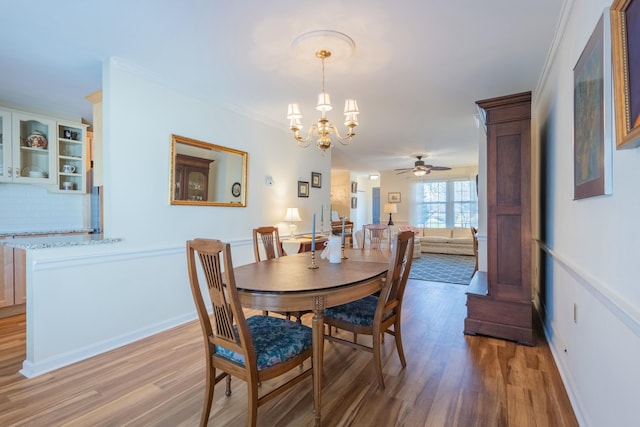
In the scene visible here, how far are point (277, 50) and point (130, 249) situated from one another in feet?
6.83

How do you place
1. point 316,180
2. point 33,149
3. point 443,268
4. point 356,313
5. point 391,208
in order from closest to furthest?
1. point 356,313
2. point 33,149
3. point 316,180
4. point 443,268
5. point 391,208

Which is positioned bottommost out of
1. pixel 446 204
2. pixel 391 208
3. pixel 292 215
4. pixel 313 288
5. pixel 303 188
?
pixel 313 288

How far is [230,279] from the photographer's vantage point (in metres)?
1.43

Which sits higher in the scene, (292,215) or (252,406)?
(292,215)

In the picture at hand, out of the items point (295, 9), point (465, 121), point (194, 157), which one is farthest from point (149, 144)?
point (465, 121)

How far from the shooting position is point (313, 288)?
5.35 ft

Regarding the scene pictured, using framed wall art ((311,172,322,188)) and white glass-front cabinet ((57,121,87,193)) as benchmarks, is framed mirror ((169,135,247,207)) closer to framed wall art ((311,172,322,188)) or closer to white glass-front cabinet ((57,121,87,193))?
framed wall art ((311,172,322,188))

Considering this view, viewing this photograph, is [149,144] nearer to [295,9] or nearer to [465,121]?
[295,9]

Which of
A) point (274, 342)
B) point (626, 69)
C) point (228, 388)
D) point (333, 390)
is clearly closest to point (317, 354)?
point (274, 342)

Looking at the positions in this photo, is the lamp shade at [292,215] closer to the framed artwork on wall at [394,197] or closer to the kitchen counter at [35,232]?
the kitchen counter at [35,232]

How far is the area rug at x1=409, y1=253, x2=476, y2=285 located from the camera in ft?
17.0

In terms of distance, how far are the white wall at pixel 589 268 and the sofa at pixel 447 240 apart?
16.3ft

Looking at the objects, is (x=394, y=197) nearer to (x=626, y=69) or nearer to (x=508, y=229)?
(x=508, y=229)

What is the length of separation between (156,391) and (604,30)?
9.83ft
